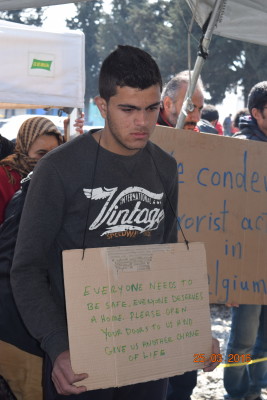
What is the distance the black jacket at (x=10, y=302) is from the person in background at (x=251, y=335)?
1.68m

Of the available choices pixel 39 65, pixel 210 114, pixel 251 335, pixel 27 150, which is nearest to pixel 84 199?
pixel 27 150

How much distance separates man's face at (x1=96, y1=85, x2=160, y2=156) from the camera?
182 centimetres

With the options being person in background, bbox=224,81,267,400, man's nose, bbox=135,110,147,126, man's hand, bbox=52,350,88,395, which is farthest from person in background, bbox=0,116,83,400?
person in background, bbox=224,81,267,400

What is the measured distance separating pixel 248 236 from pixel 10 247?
1.32 metres

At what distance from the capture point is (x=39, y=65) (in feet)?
14.0

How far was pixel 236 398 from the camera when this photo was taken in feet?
13.2

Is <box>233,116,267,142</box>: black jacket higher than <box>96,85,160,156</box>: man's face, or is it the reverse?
<box>96,85,160,156</box>: man's face

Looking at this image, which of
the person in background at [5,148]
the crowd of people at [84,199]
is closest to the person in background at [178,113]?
the person in background at [5,148]

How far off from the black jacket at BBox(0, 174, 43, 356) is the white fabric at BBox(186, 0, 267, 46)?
4.84 feet

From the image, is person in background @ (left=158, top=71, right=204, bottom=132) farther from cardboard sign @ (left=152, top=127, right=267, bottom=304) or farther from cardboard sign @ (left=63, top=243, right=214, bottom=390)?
cardboard sign @ (left=63, top=243, right=214, bottom=390)

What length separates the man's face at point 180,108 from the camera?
3562 mm

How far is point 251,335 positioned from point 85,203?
7.71ft

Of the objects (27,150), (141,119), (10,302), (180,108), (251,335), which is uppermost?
(141,119)

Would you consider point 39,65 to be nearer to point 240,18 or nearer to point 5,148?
point 5,148
